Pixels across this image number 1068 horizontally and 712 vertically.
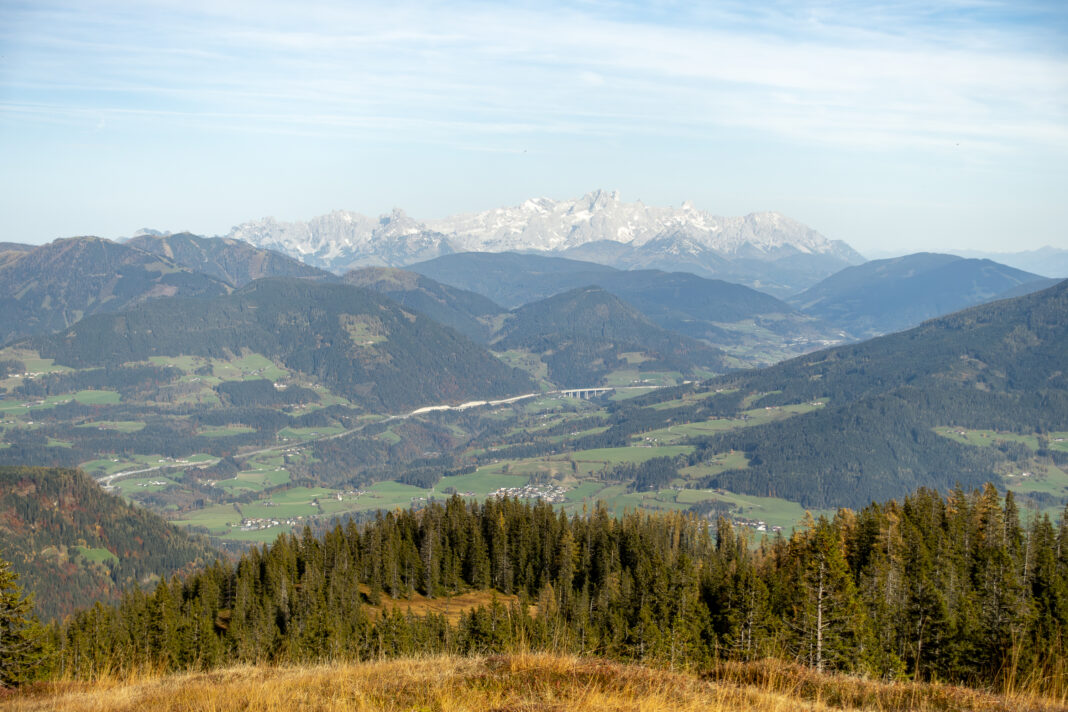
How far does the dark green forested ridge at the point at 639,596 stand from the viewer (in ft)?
128

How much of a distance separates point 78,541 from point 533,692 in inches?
7003

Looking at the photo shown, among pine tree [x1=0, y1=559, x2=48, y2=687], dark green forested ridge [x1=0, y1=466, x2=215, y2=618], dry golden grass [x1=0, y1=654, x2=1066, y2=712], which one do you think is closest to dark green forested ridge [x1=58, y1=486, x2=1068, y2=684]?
pine tree [x1=0, y1=559, x2=48, y2=687]

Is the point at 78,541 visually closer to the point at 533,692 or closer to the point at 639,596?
the point at 639,596

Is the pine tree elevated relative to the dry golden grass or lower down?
lower down

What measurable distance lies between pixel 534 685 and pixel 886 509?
69.2 metres

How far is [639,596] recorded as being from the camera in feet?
196

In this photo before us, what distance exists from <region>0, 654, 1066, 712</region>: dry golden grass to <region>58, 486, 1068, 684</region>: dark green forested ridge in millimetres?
5463

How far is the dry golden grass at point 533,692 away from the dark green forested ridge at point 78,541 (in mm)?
141011

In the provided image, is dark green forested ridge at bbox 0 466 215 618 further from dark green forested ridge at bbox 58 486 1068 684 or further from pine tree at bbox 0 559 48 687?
pine tree at bbox 0 559 48 687

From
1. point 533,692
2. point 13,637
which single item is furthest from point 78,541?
point 533,692

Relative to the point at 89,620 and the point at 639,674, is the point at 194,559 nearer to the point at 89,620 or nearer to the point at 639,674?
the point at 89,620

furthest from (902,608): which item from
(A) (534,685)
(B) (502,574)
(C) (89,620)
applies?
(C) (89,620)

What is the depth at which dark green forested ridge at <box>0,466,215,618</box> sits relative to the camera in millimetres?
145375

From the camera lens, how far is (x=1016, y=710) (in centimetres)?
1469
